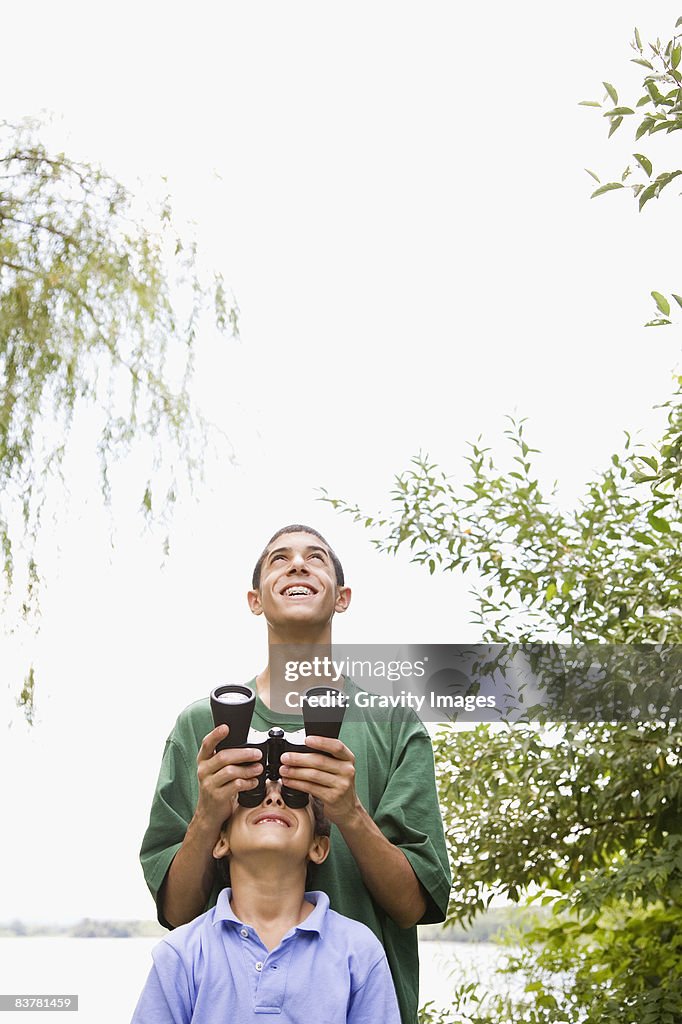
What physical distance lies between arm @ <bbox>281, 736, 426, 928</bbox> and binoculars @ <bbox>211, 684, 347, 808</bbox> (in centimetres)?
2

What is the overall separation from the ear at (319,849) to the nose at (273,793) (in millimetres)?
62

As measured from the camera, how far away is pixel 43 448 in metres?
2.69

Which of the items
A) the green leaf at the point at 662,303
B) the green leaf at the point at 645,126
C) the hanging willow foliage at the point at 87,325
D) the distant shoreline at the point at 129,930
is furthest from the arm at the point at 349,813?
the hanging willow foliage at the point at 87,325

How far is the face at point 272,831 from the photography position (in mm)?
1239

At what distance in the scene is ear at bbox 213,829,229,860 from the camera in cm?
126

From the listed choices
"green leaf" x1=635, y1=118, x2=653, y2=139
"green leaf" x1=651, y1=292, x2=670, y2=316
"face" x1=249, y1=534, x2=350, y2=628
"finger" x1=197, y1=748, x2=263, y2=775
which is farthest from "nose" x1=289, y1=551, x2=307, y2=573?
"green leaf" x1=635, y1=118, x2=653, y2=139

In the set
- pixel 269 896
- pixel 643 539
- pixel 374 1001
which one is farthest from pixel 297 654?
pixel 643 539

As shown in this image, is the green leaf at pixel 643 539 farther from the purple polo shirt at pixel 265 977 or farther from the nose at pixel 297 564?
the purple polo shirt at pixel 265 977

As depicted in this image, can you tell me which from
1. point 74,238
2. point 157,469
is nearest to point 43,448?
point 157,469

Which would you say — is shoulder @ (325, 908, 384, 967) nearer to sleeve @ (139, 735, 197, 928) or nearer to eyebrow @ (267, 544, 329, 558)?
sleeve @ (139, 735, 197, 928)

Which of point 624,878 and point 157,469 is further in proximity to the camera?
point 157,469

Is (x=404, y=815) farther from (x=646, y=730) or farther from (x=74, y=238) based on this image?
(x=74, y=238)

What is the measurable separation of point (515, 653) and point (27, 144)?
5.78 ft

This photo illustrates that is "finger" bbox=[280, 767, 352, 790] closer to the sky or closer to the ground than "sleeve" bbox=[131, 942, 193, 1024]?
closer to the sky
